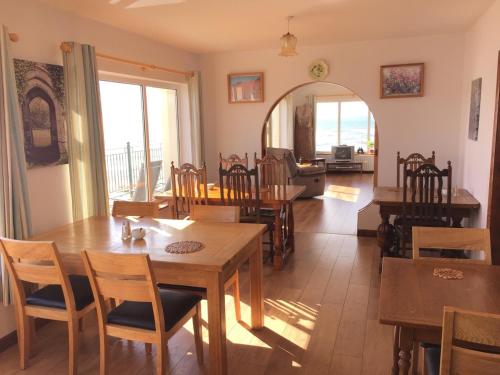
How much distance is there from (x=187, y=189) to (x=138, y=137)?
1038mm

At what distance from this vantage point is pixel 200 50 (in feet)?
18.0

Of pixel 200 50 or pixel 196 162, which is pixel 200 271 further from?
pixel 200 50

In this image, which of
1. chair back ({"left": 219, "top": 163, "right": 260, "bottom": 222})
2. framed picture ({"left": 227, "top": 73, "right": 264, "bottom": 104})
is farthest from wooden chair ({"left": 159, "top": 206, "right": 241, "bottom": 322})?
framed picture ({"left": 227, "top": 73, "right": 264, "bottom": 104})

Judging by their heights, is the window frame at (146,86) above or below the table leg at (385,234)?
above

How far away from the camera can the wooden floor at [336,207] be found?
5702 mm

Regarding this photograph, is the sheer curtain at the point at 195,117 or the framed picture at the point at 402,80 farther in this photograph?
the sheer curtain at the point at 195,117

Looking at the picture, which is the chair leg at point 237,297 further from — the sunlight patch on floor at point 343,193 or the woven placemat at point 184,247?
the sunlight patch on floor at point 343,193

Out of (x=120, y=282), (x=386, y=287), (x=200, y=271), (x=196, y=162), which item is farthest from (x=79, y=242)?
(x=196, y=162)

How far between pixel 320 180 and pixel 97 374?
236 inches

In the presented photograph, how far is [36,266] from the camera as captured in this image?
2371 mm

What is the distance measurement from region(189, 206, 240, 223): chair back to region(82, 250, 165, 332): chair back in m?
1.08

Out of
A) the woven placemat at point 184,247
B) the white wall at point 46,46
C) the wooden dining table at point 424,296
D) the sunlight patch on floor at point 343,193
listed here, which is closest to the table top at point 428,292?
the wooden dining table at point 424,296

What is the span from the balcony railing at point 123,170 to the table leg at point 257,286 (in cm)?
213

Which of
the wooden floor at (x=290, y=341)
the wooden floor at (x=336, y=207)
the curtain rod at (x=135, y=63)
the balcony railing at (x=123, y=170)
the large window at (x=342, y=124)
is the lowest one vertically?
the wooden floor at (x=290, y=341)
